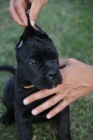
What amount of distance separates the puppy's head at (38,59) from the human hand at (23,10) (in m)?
0.12

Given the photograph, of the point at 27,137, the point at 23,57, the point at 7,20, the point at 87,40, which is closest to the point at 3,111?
the point at 27,137

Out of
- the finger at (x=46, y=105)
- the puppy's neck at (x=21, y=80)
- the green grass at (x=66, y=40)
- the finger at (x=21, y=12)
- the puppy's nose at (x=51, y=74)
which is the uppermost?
the finger at (x=21, y=12)

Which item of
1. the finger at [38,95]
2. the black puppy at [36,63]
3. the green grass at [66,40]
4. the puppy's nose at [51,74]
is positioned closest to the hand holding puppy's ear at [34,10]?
the black puppy at [36,63]

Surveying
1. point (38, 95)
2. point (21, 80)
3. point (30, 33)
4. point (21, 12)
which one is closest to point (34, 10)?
point (21, 12)

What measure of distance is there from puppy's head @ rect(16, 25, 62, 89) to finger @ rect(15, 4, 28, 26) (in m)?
0.08

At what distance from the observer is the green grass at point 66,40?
11.6ft

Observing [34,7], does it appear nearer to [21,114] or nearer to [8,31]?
[21,114]

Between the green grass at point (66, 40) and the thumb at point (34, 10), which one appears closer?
the thumb at point (34, 10)

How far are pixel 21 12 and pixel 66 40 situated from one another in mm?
2413

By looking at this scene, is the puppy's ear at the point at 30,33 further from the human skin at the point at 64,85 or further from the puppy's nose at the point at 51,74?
the puppy's nose at the point at 51,74

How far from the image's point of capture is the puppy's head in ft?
8.89

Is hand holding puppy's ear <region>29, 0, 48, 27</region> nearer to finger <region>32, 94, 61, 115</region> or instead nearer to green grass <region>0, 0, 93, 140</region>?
finger <region>32, 94, 61, 115</region>

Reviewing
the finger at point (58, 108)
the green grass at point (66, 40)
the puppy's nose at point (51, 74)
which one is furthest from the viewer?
the green grass at point (66, 40)

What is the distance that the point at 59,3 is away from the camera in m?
6.34
